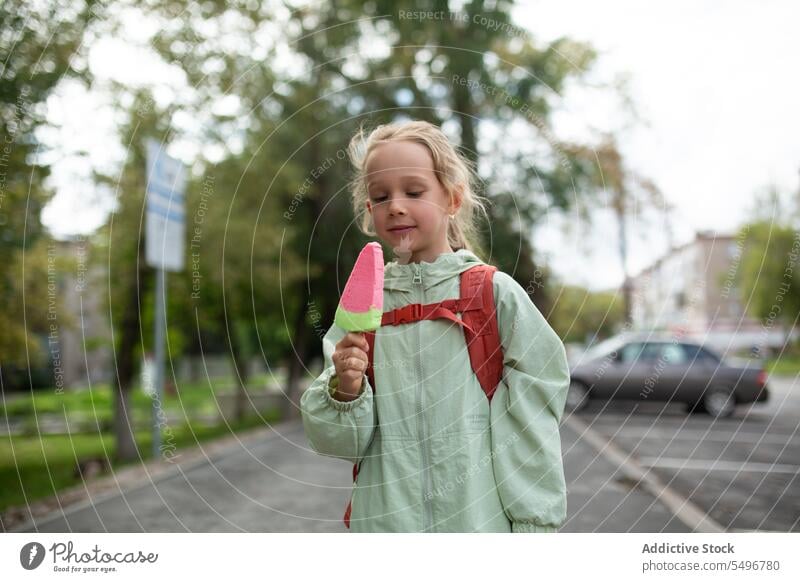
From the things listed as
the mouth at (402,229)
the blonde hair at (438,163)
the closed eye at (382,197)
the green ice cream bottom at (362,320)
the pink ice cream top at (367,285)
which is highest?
the blonde hair at (438,163)

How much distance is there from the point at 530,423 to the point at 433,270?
0.50 m

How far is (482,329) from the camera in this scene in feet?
6.90

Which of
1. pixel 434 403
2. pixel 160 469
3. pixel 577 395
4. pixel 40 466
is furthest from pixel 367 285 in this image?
pixel 577 395

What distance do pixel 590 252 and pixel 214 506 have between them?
3.34m

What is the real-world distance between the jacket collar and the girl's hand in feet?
0.98

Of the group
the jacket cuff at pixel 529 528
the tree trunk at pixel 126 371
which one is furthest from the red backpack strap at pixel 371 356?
the tree trunk at pixel 126 371

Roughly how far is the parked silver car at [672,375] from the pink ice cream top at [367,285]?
11557 millimetres

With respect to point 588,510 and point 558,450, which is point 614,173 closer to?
point 588,510

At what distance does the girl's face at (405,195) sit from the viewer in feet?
6.91

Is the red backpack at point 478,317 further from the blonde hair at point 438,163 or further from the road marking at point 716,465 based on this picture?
the road marking at point 716,465

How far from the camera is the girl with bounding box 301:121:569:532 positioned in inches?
80.2

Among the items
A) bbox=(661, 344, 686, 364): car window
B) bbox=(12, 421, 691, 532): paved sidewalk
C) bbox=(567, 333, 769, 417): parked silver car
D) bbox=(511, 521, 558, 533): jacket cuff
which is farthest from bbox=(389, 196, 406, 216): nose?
bbox=(661, 344, 686, 364): car window
